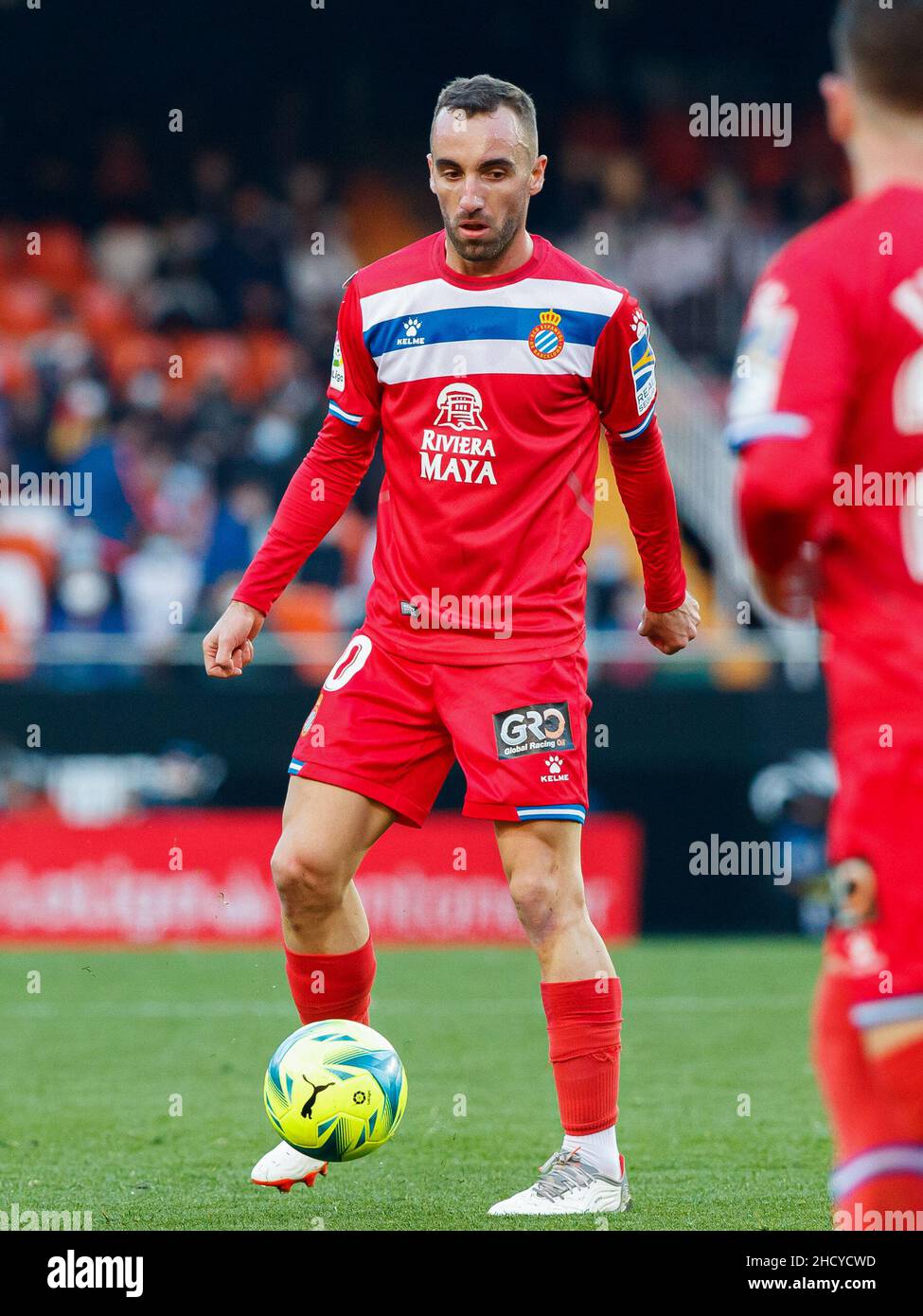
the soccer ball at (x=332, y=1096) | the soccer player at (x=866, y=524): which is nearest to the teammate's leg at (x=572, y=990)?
the soccer ball at (x=332, y=1096)

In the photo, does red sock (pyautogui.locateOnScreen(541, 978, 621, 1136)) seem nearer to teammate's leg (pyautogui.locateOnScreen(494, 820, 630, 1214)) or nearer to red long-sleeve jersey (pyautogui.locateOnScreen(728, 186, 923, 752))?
teammate's leg (pyautogui.locateOnScreen(494, 820, 630, 1214))

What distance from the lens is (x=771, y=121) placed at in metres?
18.6

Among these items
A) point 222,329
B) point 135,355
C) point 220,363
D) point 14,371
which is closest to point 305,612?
point 220,363

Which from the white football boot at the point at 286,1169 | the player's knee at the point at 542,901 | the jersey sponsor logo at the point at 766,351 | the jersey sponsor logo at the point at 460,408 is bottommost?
the white football boot at the point at 286,1169

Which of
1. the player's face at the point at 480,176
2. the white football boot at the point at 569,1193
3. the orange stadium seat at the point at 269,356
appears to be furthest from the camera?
the orange stadium seat at the point at 269,356

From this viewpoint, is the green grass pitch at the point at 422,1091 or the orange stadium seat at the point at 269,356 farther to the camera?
the orange stadium seat at the point at 269,356

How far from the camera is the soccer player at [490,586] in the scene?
14.8 feet

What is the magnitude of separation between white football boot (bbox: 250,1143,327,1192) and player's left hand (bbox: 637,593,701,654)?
4.99ft

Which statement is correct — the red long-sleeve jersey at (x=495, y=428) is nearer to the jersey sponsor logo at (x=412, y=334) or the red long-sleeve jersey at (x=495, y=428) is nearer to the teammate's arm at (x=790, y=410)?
the jersey sponsor logo at (x=412, y=334)

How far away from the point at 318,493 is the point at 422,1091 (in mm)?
2376

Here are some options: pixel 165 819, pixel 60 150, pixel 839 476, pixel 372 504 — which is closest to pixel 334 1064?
pixel 839 476

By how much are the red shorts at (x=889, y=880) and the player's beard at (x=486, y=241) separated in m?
2.23

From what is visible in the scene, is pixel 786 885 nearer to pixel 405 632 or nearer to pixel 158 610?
pixel 158 610

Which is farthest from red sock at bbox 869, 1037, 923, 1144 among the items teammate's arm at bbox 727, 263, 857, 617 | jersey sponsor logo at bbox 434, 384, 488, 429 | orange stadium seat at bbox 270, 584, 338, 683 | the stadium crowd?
orange stadium seat at bbox 270, 584, 338, 683
